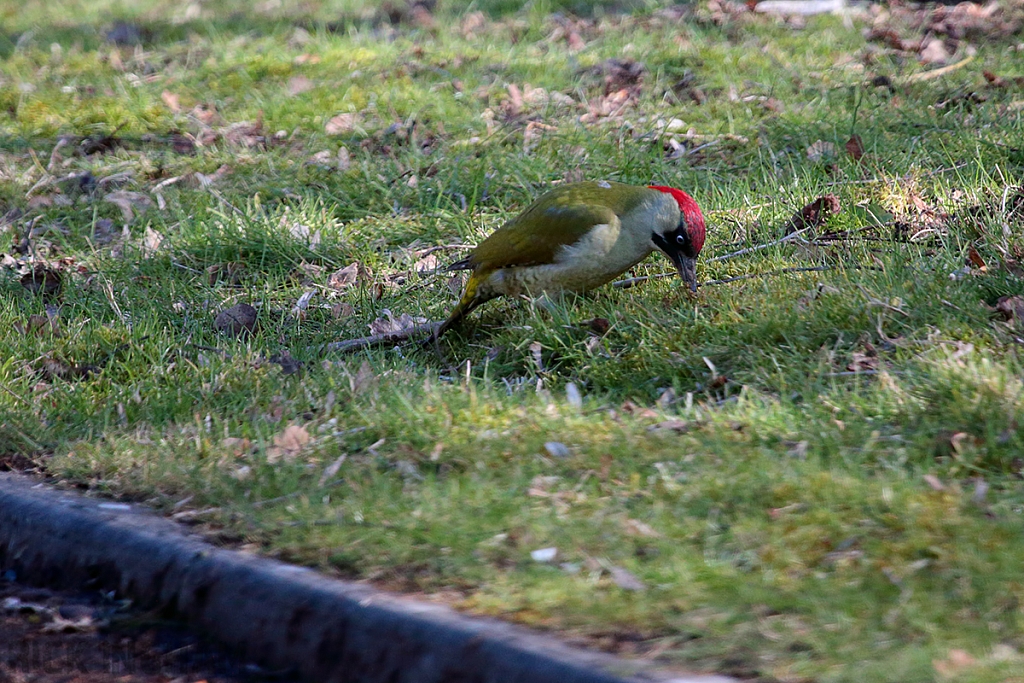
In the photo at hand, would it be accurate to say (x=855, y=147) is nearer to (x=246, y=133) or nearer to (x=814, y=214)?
(x=814, y=214)

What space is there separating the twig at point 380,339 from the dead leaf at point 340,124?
3196 mm

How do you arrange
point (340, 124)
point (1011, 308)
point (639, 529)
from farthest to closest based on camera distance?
1. point (340, 124)
2. point (1011, 308)
3. point (639, 529)

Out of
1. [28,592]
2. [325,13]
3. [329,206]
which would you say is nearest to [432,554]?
[28,592]

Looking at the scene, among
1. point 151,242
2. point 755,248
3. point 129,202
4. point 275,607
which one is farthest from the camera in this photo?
point 129,202

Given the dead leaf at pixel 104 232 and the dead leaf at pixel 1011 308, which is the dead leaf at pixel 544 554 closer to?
the dead leaf at pixel 1011 308

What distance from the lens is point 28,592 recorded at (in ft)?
11.7

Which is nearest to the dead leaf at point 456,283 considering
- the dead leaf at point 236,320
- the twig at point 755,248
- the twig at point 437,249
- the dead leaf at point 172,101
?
the twig at point 437,249

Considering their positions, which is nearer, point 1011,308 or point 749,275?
point 1011,308

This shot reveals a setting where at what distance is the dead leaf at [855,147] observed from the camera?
654 cm

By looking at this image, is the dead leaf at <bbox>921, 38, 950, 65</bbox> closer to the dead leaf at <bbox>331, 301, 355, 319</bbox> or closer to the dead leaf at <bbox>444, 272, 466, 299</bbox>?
the dead leaf at <bbox>444, 272, 466, 299</bbox>

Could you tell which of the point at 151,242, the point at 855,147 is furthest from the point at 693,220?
the point at 151,242

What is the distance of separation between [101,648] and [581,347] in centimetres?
231

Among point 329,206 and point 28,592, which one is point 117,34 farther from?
point 28,592

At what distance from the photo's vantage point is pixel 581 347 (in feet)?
15.7
